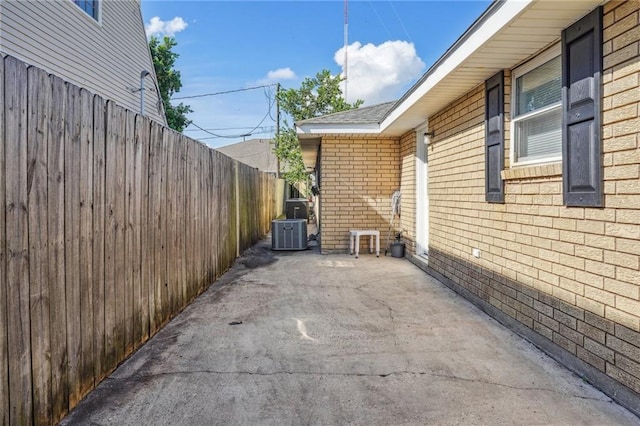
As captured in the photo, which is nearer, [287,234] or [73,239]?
[73,239]

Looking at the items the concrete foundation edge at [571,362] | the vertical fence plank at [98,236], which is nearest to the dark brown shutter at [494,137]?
the concrete foundation edge at [571,362]

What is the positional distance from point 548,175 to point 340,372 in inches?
93.3

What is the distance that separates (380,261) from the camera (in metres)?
7.71

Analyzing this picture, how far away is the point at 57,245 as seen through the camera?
2.24 m

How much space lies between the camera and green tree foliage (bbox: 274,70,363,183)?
67.0 feet

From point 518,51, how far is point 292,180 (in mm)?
18006

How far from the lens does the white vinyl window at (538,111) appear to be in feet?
11.4

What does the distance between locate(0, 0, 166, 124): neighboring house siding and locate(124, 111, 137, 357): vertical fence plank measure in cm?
579

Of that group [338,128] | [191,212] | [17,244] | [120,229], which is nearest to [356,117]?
[338,128]

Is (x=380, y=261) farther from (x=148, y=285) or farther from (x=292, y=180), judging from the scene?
(x=292, y=180)

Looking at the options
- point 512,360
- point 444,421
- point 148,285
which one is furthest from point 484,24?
point 148,285

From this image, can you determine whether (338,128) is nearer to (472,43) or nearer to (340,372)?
(472,43)

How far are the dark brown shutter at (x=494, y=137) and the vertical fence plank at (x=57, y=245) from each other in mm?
3867

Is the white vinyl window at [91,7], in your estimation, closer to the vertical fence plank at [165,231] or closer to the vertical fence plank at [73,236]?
the vertical fence plank at [165,231]
